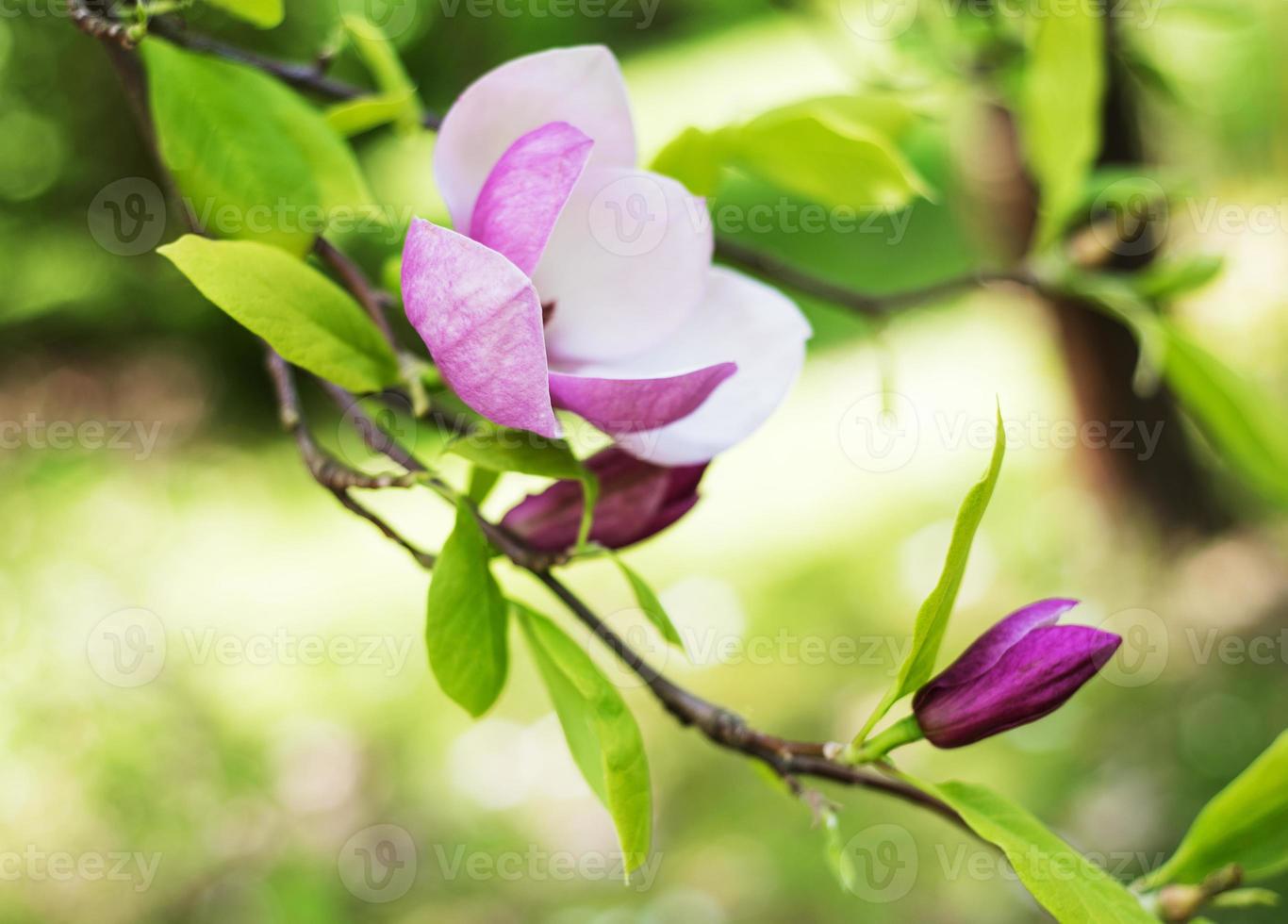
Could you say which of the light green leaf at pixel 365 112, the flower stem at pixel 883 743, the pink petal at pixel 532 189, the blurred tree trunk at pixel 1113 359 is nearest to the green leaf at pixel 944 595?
the flower stem at pixel 883 743

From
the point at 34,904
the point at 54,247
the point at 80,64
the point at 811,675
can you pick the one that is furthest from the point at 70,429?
the point at 811,675

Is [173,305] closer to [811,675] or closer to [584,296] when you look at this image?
[811,675]

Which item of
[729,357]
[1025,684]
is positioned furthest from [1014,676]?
[729,357]

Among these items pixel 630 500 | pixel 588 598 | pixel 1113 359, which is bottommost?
pixel 588 598

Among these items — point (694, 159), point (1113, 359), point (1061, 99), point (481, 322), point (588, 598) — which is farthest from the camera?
point (588, 598)

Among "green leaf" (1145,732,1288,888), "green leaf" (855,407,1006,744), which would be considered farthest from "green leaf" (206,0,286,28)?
"green leaf" (1145,732,1288,888)

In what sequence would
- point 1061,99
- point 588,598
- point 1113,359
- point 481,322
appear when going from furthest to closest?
point 588,598 < point 1113,359 < point 1061,99 < point 481,322

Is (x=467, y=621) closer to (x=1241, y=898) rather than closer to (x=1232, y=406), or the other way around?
Result: (x=1241, y=898)
